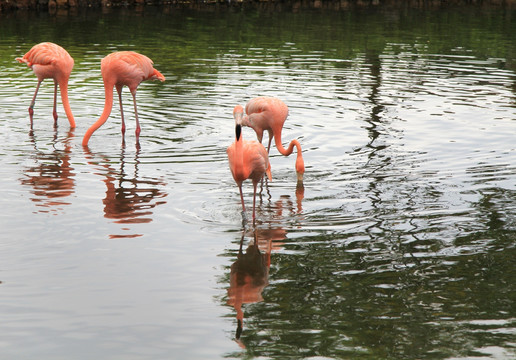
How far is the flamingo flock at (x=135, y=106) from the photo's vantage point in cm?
744

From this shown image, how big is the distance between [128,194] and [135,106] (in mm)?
2902

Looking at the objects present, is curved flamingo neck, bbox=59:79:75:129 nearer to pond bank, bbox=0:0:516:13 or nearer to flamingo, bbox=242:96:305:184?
flamingo, bbox=242:96:305:184

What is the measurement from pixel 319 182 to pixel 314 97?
18.3 ft

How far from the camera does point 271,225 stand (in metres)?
7.86

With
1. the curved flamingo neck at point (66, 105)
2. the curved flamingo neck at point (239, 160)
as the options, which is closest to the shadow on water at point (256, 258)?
the curved flamingo neck at point (239, 160)

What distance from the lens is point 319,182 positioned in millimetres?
9367

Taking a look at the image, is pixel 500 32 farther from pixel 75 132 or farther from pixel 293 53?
pixel 75 132

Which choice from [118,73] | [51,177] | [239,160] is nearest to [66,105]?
[118,73]

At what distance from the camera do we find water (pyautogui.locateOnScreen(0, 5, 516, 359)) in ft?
17.9

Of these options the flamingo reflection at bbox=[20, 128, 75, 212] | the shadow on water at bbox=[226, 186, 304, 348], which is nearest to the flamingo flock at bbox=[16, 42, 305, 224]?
the shadow on water at bbox=[226, 186, 304, 348]

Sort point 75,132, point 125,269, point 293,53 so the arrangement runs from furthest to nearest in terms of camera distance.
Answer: point 293,53 < point 75,132 < point 125,269

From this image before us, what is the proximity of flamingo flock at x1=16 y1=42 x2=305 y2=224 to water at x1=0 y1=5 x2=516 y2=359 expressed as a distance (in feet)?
1.37

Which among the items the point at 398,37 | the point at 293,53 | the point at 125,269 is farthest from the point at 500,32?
the point at 125,269

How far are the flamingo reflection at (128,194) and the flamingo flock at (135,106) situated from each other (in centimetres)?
122
